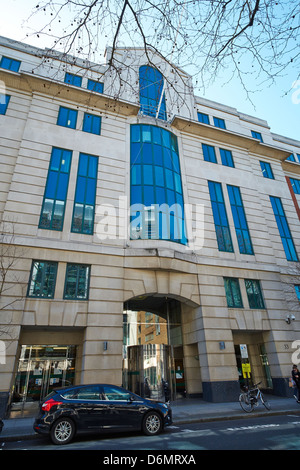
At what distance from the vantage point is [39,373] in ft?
45.9

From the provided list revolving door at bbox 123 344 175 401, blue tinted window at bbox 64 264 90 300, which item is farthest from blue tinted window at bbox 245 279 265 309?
blue tinted window at bbox 64 264 90 300

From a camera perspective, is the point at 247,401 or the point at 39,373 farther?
the point at 39,373

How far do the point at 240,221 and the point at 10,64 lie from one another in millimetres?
21084

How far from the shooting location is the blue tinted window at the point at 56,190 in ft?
51.6

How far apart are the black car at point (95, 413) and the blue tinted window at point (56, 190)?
9.95 m

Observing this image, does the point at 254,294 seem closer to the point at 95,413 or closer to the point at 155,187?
the point at 155,187

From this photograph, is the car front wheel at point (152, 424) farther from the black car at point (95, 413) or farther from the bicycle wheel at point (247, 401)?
the bicycle wheel at point (247, 401)

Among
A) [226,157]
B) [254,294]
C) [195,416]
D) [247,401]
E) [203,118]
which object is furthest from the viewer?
[203,118]

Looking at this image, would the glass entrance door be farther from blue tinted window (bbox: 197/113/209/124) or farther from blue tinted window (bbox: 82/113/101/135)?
blue tinted window (bbox: 197/113/209/124)

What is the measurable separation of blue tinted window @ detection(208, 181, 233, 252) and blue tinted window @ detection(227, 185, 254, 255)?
89cm

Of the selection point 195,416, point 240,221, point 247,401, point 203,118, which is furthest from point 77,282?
point 203,118

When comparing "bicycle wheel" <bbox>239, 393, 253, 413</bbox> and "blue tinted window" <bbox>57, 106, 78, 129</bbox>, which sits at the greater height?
"blue tinted window" <bbox>57, 106, 78, 129</bbox>

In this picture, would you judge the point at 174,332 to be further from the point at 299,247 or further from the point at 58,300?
the point at 299,247

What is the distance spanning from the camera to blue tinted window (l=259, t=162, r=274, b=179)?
85.2 ft
